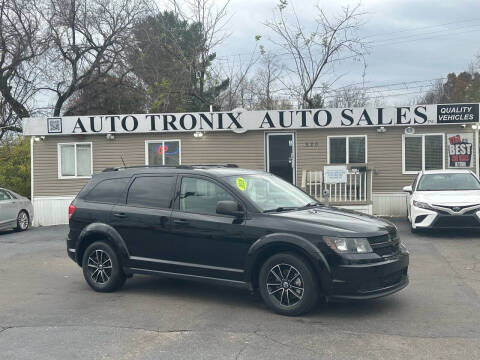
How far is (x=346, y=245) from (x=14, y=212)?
41.6 feet

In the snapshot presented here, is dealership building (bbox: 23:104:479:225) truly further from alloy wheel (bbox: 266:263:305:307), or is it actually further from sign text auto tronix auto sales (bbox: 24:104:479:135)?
alloy wheel (bbox: 266:263:305:307)

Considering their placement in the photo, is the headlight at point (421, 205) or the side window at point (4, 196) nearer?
the headlight at point (421, 205)

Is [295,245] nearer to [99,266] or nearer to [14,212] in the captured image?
[99,266]

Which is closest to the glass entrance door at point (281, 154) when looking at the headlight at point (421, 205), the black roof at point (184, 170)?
the headlight at point (421, 205)

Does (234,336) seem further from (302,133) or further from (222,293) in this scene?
(302,133)

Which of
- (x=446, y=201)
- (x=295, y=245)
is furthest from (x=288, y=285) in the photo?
(x=446, y=201)

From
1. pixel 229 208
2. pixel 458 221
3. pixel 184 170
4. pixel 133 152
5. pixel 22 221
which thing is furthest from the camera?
pixel 133 152

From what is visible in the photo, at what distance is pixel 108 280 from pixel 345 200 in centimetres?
923

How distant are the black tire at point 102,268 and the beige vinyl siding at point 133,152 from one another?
31.2 feet

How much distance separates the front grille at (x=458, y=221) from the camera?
450 inches

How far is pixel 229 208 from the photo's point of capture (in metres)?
6.25

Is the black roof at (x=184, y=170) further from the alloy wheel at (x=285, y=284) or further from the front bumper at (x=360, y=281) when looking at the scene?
the front bumper at (x=360, y=281)

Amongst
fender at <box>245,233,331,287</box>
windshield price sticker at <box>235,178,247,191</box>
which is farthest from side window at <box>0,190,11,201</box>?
fender at <box>245,233,331,287</box>

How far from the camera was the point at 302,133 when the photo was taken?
54.3 feet
